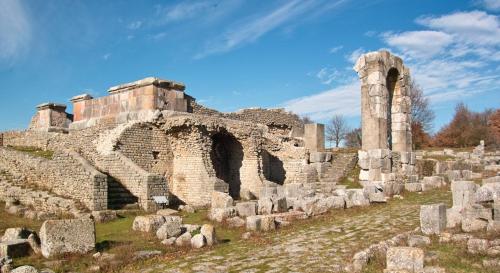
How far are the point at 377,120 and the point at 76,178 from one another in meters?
12.5

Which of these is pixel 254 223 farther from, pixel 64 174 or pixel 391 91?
pixel 391 91

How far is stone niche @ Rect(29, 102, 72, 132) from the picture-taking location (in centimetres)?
2936

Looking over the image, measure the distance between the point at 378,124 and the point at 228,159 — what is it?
23.9 feet

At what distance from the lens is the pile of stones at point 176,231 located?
10.0 metres

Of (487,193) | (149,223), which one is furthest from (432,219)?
(149,223)

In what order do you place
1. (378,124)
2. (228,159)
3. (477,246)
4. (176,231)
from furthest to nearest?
(228,159)
(378,124)
(176,231)
(477,246)

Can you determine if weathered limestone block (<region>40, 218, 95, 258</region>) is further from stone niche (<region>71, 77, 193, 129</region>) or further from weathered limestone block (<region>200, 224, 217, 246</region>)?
stone niche (<region>71, 77, 193, 129</region>)

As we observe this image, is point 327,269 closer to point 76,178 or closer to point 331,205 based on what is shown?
point 331,205

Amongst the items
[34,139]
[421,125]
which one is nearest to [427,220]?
[34,139]

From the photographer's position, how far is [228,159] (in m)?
23.6

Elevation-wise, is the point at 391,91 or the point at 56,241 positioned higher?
the point at 391,91

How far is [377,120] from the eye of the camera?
21094 millimetres

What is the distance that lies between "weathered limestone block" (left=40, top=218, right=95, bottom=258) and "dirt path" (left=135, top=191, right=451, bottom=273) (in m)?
1.71

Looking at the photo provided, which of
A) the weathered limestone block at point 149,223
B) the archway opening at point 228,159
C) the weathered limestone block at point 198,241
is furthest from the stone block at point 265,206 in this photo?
the archway opening at point 228,159
